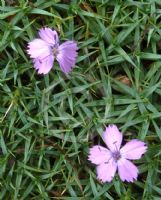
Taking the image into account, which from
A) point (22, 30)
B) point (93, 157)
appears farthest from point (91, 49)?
point (93, 157)

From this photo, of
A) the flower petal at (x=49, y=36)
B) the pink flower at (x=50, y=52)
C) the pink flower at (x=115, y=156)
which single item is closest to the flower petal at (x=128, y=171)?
the pink flower at (x=115, y=156)

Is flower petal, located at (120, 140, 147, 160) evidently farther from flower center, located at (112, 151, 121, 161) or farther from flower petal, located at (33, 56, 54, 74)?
flower petal, located at (33, 56, 54, 74)

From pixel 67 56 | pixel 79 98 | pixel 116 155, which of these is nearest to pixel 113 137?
pixel 116 155

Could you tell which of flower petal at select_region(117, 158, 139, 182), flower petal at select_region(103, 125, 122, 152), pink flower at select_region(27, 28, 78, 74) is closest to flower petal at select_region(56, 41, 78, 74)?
pink flower at select_region(27, 28, 78, 74)

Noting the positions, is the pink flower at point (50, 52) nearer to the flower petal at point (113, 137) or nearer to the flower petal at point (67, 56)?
the flower petal at point (67, 56)

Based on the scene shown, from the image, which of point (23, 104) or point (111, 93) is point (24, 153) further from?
point (111, 93)

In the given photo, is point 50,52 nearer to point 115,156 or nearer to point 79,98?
point 79,98
